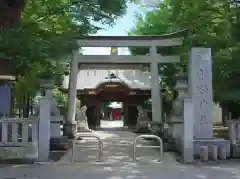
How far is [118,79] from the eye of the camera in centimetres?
3039

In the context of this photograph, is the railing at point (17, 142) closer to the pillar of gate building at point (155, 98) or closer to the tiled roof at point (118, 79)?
the pillar of gate building at point (155, 98)

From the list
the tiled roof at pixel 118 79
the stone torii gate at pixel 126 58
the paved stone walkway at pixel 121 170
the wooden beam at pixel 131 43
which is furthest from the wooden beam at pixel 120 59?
the paved stone walkway at pixel 121 170

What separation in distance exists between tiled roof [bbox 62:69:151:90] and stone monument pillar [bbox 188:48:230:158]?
19181 mm

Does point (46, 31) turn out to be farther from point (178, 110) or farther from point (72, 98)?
point (72, 98)

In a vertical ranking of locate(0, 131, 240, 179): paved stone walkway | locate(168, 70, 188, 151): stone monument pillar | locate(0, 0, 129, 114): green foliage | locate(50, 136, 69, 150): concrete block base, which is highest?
locate(0, 0, 129, 114): green foliage

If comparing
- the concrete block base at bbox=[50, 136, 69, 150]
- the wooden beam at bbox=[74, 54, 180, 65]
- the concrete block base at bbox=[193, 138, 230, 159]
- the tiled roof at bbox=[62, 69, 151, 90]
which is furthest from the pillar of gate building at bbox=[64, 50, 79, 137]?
the concrete block base at bbox=[193, 138, 230, 159]

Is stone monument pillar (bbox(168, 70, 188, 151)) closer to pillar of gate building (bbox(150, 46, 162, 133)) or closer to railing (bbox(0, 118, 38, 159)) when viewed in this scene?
railing (bbox(0, 118, 38, 159))

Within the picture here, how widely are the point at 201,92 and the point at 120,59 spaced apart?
1032cm

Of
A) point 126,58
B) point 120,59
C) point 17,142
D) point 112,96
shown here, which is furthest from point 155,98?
point 17,142

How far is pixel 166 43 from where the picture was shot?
21.0 metres

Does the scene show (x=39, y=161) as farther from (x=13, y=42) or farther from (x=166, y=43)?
(x=166, y=43)

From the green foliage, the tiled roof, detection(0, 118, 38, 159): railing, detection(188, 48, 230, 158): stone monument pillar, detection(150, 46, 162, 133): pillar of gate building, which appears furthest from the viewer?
the tiled roof

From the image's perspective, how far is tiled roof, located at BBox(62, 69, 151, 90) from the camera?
100ft

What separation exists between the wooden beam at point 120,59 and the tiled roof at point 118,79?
29.3 feet
